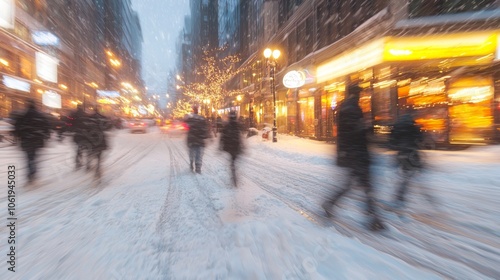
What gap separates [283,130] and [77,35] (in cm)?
4695

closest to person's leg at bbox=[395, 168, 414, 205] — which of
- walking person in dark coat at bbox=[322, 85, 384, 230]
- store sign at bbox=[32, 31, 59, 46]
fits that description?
walking person in dark coat at bbox=[322, 85, 384, 230]

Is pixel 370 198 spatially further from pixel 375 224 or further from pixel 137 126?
pixel 137 126

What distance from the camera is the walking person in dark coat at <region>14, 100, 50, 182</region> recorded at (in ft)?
20.5

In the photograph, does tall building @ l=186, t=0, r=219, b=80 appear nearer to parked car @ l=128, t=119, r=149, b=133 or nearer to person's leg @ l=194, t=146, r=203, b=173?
parked car @ l=128, t=119, r=149, b=133

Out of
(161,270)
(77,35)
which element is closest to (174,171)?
(161,270)

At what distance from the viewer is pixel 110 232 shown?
3.65m

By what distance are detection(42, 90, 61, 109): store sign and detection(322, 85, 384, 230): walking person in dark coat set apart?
41.5m

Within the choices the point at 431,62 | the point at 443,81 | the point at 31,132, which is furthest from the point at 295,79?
the point at 31,132

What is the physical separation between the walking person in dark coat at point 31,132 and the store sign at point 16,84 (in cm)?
2861

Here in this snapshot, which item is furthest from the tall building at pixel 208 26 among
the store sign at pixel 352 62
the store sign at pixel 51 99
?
the store sign at pixel 352 62

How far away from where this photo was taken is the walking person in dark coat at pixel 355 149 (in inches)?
148

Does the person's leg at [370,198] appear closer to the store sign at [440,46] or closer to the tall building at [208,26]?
the store sign at [440,46]

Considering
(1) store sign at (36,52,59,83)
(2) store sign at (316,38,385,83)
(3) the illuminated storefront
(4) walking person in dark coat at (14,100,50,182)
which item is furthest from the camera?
(1) store sign at (36,52,59,83)

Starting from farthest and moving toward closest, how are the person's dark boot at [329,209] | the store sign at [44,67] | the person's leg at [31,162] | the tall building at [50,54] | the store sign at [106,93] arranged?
1. the store sign at [106,93]
2. the store sign at [44,67]
3. the tall building at [50,54]
4. the person's leg at [31,162]
5. the person's dark boot at [329,209]
